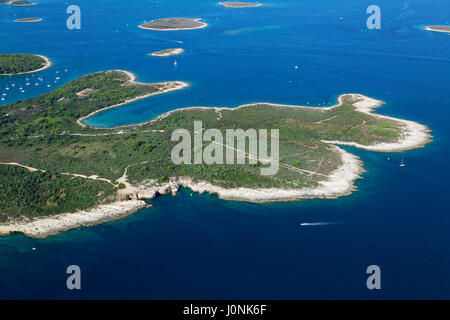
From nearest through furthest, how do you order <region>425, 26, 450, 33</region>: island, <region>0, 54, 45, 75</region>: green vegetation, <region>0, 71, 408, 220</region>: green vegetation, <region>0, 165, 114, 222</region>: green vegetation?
<region>0, 165, 114, 222</region>: green vegetation < <region>0, 71, 408, 220</region>: green vegetation < <region>0, 54, 45, 75</region>: green vegetation < <region>425, 26, 450, 33</region>: island

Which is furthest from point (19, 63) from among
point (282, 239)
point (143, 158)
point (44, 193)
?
point (282, 239)

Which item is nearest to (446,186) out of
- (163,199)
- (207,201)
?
(207,201)

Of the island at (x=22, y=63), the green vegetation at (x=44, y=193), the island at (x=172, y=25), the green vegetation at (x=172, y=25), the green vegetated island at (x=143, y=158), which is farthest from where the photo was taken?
the green vegetation at (x=172, y=25)

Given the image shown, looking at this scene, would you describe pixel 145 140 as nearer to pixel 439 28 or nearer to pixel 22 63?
pixel 22 63

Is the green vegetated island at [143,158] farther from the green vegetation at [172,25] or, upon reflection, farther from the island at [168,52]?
the green vegetation at [172,25]

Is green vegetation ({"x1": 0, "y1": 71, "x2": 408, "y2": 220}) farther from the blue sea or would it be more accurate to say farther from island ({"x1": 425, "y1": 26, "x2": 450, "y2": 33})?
island ({"x1": 425, "y1": 26, "x2": 450, "y2": 33})

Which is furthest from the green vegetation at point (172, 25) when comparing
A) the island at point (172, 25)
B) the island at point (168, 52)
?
the island at point (168, 52)

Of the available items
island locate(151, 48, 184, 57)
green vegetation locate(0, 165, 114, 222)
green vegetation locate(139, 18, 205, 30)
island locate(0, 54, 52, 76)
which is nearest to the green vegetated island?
green vegetation locate(0, 165, 114, 222)

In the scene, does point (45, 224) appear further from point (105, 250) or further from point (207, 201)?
point (207, 201)

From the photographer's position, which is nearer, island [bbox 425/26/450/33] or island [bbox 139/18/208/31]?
island [bbox 425/26/450/33]
